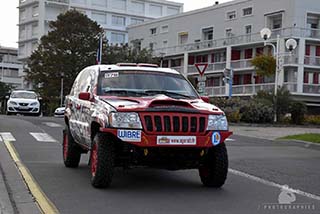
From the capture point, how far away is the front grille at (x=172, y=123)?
8016mm

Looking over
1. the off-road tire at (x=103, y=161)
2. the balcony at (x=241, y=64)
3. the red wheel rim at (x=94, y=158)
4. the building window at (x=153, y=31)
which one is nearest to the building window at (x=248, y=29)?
the balcony at (x=241, y=64)

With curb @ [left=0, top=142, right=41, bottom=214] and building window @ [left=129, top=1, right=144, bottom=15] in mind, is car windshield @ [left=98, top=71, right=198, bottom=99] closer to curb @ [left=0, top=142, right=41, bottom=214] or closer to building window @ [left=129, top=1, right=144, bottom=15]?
curb @ [left=0, top=142, right=41, bottom=214]

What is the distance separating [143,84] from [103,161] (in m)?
1.83

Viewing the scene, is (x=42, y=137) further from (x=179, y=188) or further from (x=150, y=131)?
(x=150, y=131)

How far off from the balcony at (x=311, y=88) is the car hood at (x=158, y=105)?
1720 inches

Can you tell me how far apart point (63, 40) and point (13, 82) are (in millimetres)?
59487

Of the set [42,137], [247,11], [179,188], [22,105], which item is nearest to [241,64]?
[247,11]

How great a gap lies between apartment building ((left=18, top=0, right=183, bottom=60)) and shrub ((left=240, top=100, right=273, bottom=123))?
2524 inches

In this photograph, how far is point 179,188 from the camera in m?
8.88

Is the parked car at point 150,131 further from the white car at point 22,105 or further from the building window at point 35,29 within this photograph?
the building window at point 35,29

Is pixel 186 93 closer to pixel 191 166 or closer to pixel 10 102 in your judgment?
pixel 191 166

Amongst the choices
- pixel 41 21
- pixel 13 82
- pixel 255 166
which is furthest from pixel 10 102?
pixel 13 82

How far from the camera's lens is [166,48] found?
67312 millimetres

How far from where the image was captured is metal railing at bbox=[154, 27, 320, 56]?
50.2 metres
